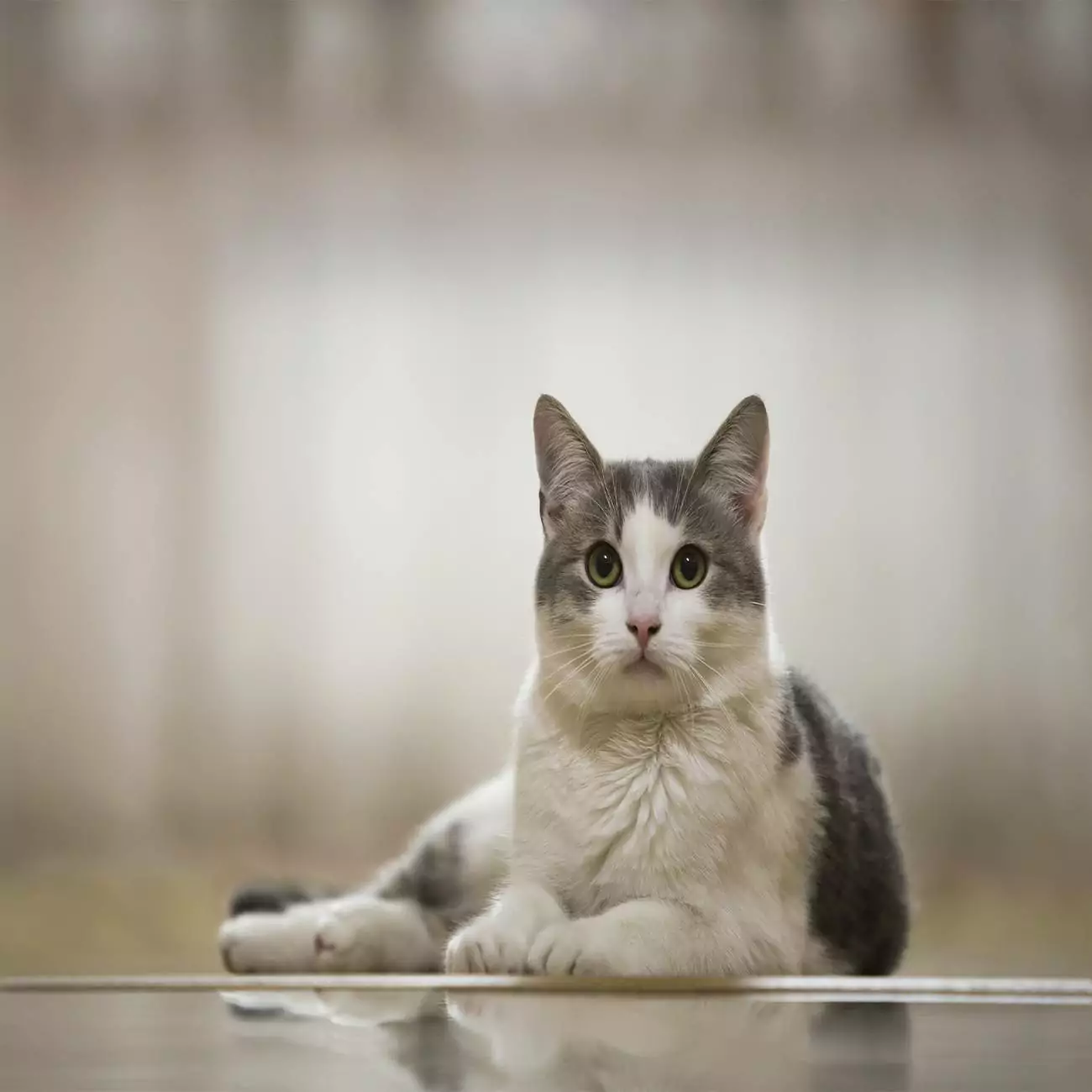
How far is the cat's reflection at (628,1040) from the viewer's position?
2.57 ft

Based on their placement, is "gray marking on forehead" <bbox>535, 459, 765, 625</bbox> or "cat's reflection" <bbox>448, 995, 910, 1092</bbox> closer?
"cat's reflection" <bbox>448, 995, 910, 1092</bbox>

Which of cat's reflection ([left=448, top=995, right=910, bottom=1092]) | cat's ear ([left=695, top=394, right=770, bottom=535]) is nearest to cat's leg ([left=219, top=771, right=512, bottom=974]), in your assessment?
cat's reflection ([left=448, top=995, right=910, bottom=1092])

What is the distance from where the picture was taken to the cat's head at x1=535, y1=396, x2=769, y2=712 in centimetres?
131

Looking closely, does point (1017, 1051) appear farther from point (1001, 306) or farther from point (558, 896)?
point (1001, 306)

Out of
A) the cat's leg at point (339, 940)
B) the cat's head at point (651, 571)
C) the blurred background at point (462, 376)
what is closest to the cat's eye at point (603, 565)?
the cat's head at point (651, 571)

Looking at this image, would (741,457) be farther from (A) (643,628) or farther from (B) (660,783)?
(B) (660,783)

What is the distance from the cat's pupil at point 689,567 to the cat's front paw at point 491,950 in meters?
0.44

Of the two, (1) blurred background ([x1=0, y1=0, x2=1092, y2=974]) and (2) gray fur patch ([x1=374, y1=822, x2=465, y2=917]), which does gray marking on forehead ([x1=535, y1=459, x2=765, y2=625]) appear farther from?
(1) blurred background ([x1=0, y1=0, x2=1092, y2=974])

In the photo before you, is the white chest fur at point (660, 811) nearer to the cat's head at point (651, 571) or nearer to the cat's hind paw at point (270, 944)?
the cat's head at point (651, 571)

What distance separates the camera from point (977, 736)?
77.9 inches

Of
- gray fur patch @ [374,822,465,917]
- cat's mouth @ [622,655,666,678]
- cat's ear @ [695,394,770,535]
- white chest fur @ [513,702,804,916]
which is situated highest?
cat's ear @ [695,394,770,535]

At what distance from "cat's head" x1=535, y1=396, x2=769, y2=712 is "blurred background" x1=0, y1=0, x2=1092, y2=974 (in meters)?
0.59

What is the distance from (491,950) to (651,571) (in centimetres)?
45

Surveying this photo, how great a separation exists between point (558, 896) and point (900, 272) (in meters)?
1.30
